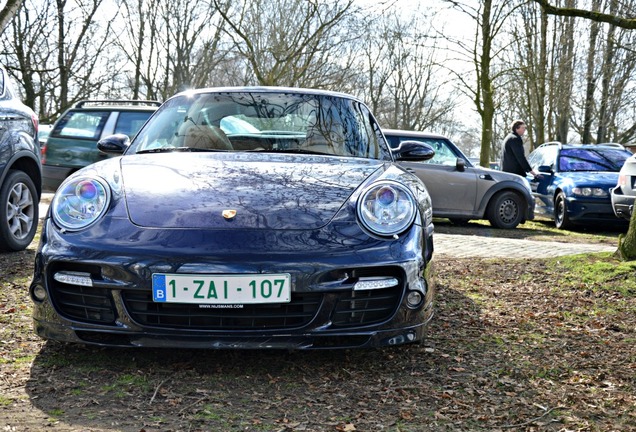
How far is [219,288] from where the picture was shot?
2979 mm

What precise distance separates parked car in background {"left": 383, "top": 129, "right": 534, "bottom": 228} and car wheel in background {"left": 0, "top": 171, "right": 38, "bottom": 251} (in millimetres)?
6568

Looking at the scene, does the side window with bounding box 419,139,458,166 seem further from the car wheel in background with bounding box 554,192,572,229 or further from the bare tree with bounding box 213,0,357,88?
the bare tree with bounding box 213,0,357,88

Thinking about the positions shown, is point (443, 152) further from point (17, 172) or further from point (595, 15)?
point (17, 172)

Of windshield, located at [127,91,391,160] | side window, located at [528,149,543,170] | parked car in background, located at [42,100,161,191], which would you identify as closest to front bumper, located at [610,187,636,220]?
side window, located at [528,149,543,170]

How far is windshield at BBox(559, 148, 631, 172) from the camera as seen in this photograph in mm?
12977

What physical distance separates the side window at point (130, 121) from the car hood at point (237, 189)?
911cm

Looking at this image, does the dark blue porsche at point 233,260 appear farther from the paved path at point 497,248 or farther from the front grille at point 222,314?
the paved path at point 497,248

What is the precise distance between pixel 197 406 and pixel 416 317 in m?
1.05

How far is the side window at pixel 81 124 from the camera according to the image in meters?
12.4

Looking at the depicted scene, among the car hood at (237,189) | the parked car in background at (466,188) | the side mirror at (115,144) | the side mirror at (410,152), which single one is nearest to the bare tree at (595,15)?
the side mirror at (410,152)

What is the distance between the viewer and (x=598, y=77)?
26.1 metres

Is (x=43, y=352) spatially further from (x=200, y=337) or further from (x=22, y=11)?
(x=22, y=11)

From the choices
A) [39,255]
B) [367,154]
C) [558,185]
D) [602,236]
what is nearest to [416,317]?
[367,154]

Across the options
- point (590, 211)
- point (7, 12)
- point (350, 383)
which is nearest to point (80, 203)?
point (350, 383)
